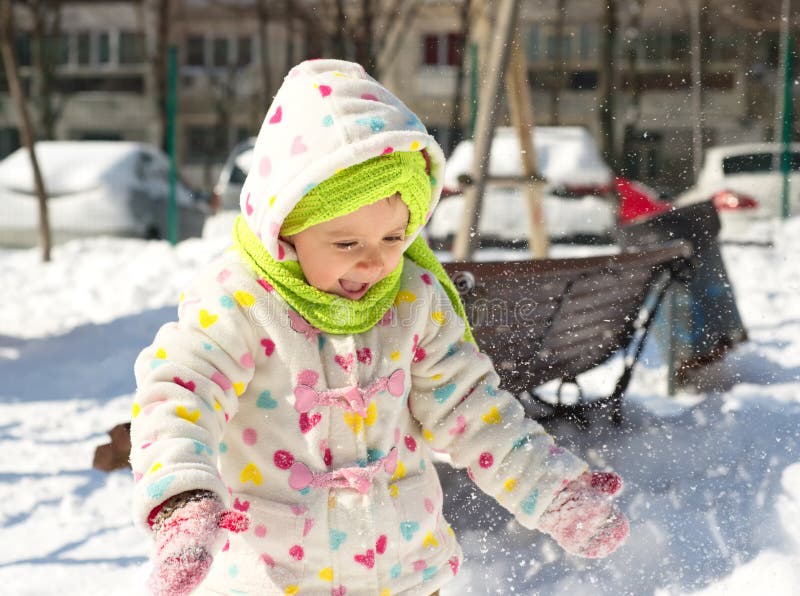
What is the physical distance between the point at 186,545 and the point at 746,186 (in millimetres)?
8742

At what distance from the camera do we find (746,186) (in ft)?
30.7

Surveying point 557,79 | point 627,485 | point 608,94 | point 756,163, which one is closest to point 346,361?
point 627,485

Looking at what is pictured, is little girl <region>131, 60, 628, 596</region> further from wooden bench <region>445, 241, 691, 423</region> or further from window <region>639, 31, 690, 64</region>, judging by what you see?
window <region>639, 31, 690, 64</region>

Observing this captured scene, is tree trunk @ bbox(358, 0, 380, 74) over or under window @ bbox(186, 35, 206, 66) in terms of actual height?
over

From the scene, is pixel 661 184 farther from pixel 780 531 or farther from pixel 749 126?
pixel 749 126

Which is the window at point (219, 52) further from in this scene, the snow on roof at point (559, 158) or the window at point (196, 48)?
the snow on roof at point (559, 158)

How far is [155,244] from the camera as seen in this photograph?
10.7m

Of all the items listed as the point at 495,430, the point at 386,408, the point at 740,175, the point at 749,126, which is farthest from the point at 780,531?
the point at 740,175

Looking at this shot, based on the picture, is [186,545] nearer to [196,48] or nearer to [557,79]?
[557,79]

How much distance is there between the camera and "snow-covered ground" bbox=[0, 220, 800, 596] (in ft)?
9.05

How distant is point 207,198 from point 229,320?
35.3 ft

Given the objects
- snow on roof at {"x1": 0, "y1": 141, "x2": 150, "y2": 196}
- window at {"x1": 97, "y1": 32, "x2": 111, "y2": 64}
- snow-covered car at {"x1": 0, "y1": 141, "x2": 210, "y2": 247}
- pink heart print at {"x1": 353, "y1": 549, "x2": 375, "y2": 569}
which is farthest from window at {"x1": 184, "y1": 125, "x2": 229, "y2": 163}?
pink heart print at {"x1": 353, "y1": 549, "x2": 375, "y2": 569}

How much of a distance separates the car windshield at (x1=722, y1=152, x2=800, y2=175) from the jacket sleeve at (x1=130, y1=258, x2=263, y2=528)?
7891 millimetres

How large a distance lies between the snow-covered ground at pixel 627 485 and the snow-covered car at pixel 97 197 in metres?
5.68
